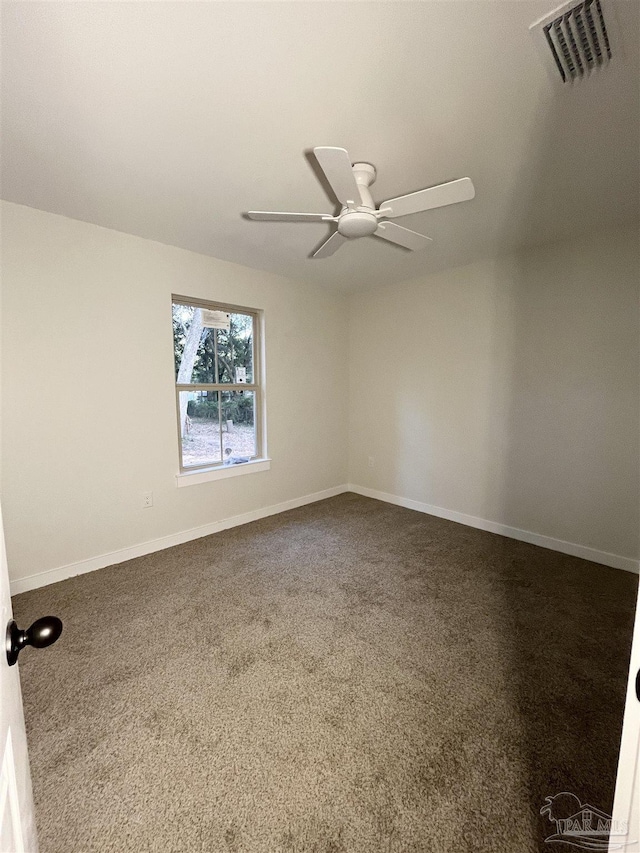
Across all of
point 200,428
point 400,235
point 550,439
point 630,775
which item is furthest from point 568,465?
point 200,428

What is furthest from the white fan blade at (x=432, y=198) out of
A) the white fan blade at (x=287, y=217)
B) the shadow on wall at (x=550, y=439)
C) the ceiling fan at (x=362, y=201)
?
the shadow on wall at (x=550, y=439)

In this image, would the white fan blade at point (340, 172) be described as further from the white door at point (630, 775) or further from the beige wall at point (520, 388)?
the beige wall at point (520, 388)

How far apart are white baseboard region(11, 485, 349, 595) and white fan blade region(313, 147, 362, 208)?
9.21 feet

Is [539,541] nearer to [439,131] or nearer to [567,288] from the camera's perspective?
[567,288]

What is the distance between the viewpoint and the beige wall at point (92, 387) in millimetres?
2389

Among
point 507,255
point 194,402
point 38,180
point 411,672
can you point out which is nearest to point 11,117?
point 38,180

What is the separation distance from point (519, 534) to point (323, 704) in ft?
8.11

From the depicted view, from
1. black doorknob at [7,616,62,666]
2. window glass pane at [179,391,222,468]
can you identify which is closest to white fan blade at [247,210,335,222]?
window glass pane at [179,391,222,468]

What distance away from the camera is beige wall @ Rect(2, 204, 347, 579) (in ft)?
7.84

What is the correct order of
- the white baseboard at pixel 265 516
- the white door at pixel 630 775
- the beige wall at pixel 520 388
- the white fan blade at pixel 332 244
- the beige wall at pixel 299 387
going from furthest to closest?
the beige wall at pixel 520 388 → the white baseboard at pixel 265 516 → the beige wall at pixel 299 387 → the white fan blade at pixel 332 244 → the white door at pixel 630 775

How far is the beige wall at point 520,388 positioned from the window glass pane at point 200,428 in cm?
185

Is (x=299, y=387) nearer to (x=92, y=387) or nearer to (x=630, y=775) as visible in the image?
(x=92, y=387)

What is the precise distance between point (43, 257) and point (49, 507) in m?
1.66

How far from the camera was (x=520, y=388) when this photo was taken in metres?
3.22
